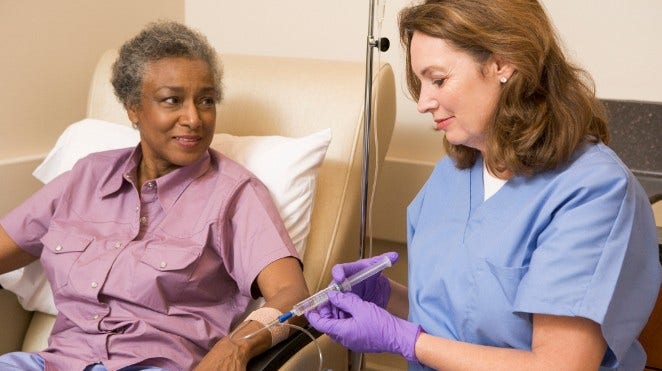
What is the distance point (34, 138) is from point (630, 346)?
5.83 feet

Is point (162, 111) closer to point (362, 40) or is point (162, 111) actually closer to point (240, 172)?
point (240, 172)

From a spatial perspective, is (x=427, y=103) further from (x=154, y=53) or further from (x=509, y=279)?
(x=154, y=53)

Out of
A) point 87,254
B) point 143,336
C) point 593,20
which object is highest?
point 593,20

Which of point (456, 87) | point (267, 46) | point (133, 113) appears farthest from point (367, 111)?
point (267, 46)

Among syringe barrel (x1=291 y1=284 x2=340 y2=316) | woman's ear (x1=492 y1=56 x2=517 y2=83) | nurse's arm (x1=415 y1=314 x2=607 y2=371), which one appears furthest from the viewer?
syringe barrel (x1=291 y1=284 x2=340 y2=316)

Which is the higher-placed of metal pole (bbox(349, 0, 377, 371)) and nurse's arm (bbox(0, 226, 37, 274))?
metal pole (bbox(349, 0, 377, 371))

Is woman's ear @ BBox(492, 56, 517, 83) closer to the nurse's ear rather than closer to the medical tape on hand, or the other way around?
the nurse's ear

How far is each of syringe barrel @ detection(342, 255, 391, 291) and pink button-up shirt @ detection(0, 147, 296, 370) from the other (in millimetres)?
252

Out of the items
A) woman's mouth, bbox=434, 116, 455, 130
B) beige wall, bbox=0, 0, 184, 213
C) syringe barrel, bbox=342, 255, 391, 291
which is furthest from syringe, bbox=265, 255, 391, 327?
beige wall, bbox=0, 0, 184, 213

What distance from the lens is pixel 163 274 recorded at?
1706 mm

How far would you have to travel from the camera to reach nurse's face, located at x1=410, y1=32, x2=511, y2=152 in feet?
4.39

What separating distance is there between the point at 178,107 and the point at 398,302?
0.65 metres

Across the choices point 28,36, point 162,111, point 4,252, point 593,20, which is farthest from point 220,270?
point 593,20

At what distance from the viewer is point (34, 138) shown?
2.39 m
